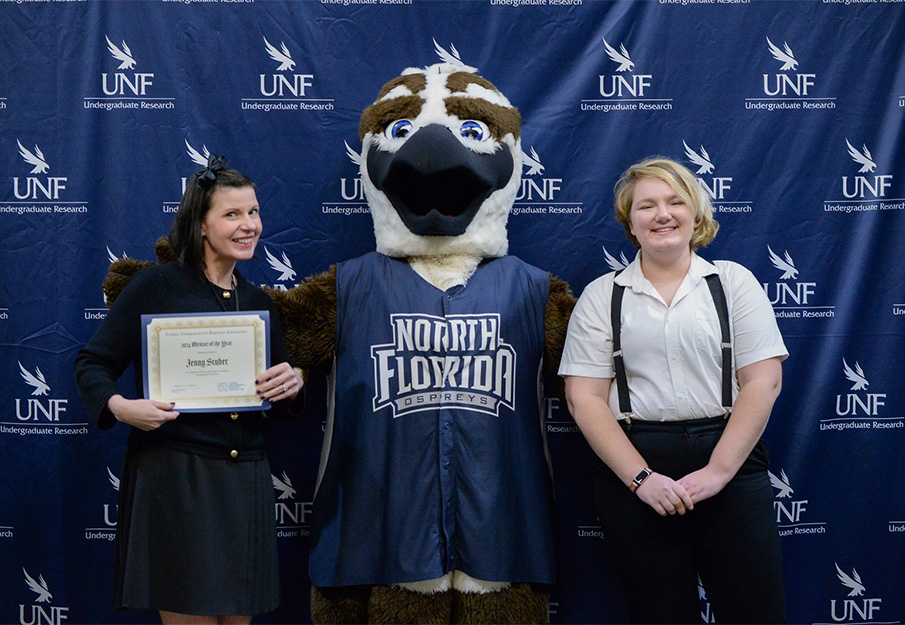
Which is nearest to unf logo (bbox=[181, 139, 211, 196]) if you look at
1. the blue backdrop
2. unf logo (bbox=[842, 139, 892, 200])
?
the blue backdrop

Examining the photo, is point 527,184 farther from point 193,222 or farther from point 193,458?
point 193,458

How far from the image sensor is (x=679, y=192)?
198 cm

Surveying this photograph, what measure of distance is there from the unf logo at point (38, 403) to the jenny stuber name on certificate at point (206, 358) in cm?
100

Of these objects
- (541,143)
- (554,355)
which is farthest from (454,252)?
(541,143)

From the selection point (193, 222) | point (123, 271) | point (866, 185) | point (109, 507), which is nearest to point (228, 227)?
point (193, 222)

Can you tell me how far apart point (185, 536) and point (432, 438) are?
697 millimetres

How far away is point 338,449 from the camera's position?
2.17 metres

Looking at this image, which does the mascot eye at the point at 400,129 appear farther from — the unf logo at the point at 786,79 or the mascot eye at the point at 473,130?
the unf logo at the point at 786,79

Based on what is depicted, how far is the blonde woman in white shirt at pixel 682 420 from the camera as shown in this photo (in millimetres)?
1893

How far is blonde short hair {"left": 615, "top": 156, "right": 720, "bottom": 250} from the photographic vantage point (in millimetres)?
1995

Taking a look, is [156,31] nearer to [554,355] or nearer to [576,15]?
[576,15]

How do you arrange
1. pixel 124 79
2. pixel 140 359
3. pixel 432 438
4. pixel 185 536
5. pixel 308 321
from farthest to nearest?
pixel 124 79 → pixel 308 321 → pixel 432 438 → pixel 140 359 → pixel 185 536

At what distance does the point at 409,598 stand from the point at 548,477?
21.7 inches

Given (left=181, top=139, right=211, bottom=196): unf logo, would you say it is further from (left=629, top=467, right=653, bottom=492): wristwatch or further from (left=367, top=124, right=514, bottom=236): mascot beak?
(left=629, top=467, right=653, bottom=492): wristwatch
